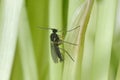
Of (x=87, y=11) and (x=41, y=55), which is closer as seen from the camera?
(x=87, y=11)

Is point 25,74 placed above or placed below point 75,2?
below

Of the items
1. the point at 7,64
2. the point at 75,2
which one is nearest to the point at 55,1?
the point at 75,2

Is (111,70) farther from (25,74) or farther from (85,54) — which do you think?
(25,74)

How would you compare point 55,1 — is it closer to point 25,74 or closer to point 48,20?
point 48,20

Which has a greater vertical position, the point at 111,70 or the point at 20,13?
the point at 20,13

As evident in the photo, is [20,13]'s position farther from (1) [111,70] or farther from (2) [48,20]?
(1) [111,70]

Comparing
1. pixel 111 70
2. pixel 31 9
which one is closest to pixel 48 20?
pixel 31 9

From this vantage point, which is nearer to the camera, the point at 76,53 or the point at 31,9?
the point at 76,53
